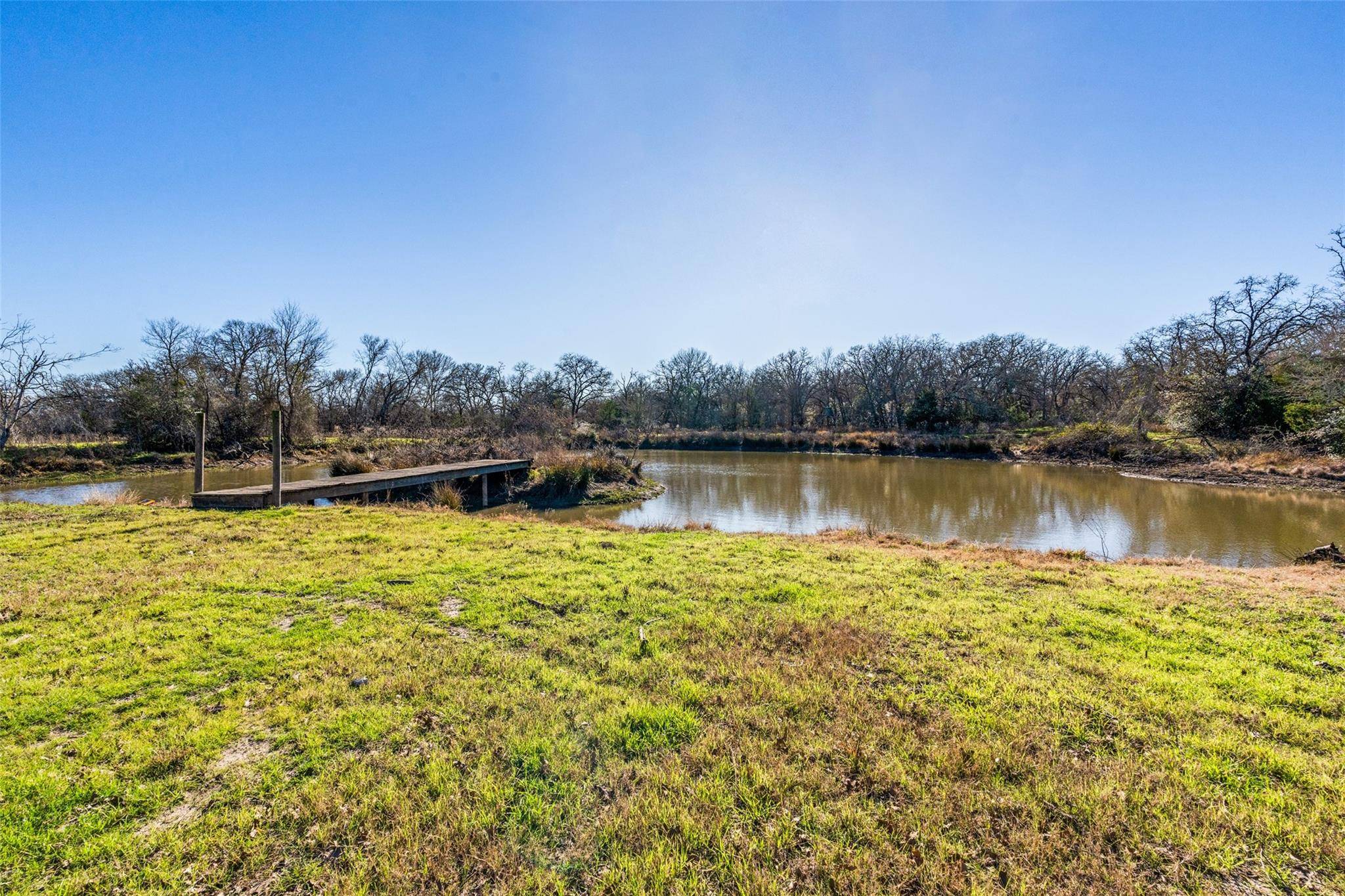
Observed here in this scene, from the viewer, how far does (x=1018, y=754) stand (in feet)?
9.12

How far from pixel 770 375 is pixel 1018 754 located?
54.4 metres

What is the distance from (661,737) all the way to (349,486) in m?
12.5

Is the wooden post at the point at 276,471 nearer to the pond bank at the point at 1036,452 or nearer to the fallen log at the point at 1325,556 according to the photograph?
the pond bank at the point at 1036,452

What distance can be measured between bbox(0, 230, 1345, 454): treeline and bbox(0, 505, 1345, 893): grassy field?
1178 centimetres

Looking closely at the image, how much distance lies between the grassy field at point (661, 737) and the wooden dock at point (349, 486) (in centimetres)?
502

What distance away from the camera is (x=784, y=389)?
5400 centimetres

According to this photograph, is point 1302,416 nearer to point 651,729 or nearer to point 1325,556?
point 1325,556

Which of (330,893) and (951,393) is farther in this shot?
(951,393)

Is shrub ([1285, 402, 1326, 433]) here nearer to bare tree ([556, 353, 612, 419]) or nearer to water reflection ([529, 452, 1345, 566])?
water reflection ([529, 452, 1345, 566])

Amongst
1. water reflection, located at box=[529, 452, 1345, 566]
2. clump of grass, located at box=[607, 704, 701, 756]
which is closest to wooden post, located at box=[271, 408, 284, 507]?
water reflection, located at box=[529, 452, 1345, 566]

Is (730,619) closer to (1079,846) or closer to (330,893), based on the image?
(1079,846)

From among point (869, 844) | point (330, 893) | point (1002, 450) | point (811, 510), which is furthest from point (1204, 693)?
point (1002, 450)

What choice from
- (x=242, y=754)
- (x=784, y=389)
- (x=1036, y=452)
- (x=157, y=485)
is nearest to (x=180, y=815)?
(x=242, y=754)

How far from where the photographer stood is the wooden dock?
10.4 metres
